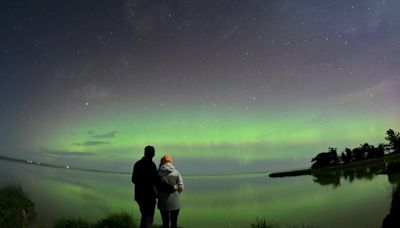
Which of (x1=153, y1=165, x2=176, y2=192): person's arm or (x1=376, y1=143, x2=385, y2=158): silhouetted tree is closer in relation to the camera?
(x1=153, y1=165, x2=176, y2=192): person's arm

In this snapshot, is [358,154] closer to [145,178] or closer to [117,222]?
[117,222]

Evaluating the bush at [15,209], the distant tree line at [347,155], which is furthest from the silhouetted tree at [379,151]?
the bush at [15,209]

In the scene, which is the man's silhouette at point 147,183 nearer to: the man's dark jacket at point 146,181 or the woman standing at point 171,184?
the man's dark jacket at point 146,181

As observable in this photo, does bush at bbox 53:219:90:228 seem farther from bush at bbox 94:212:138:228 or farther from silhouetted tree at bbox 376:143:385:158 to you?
silhouetted tree at bbox 376:143:385:158

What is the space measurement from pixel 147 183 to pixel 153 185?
0.69ft

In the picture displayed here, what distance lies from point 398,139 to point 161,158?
15771cm

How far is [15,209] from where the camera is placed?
1775cm

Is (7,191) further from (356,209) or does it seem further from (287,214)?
(356,209)

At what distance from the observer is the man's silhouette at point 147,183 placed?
10.9m

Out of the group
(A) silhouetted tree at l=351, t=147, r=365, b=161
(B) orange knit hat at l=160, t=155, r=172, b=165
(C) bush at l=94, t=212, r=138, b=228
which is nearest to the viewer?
(B) orange knit hat at l=160, t=155, r=172, b=165

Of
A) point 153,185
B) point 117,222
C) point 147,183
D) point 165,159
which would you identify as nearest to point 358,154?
point 117,222

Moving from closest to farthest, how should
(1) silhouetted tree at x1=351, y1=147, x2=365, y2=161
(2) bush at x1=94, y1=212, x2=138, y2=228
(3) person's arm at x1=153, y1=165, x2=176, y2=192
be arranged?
(3) person's arm at x1=153, y1=165, x2=176, y2=192 → (2) bush at x1=94, y1=212, x2=138, y2=228 → (1) silhouetted tree at x1=351, y1=147, x2=365, y2=161

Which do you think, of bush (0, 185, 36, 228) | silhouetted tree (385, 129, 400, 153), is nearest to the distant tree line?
silhouetted tree (385, 129, 400, 153)

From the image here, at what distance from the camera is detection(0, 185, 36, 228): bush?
15.9 meters
